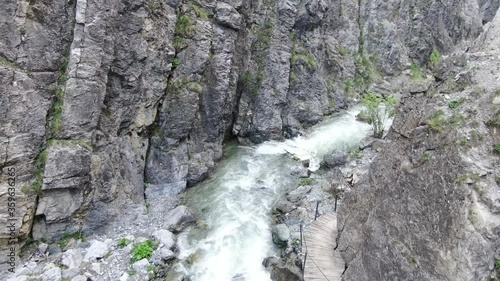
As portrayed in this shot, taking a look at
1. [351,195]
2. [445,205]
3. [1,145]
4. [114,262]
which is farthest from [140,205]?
[445,205]

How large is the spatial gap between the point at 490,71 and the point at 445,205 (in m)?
4.89

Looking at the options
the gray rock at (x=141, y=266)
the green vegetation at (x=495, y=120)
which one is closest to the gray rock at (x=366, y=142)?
the green vegetation at (x=495, y=120)

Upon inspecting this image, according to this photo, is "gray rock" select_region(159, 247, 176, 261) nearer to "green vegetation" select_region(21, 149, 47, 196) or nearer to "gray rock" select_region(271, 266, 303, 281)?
"gray rock" select_region(271, 266, 303, 281)

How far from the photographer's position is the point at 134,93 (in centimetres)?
2084

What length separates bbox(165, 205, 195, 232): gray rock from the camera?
750 inches

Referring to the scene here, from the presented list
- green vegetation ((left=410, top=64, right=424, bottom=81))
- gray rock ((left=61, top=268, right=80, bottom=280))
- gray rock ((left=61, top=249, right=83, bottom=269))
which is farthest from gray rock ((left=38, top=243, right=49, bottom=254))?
green vegetation ((left=410, top=64, right=424, bottom=81))

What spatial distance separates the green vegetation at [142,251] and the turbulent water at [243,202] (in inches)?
68.2

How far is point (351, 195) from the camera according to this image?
13.7 metres

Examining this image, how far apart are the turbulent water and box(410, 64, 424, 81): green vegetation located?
25512 mm

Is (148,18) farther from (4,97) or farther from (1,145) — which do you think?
(1,145)

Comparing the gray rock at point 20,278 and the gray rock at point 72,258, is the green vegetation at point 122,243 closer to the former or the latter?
the gray rock at point 72,258

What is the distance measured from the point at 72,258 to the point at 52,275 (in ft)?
3.91

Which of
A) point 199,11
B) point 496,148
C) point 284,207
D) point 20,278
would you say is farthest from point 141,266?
point 199,11

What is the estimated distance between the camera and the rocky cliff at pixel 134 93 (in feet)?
52.9
